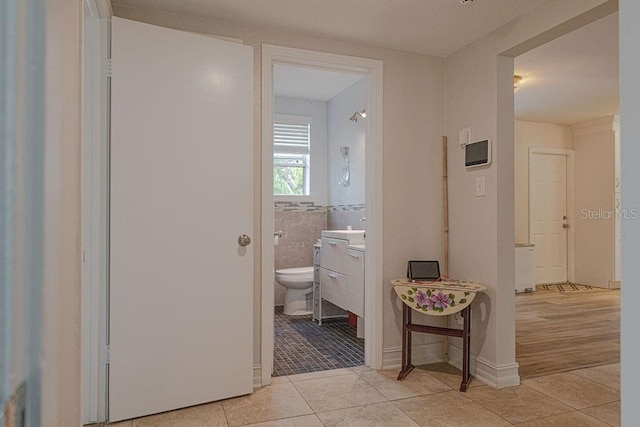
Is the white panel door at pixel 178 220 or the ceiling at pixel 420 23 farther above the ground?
the ceiling at pixel 420 23

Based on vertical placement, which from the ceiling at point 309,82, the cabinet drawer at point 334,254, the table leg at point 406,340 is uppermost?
the ceiling at point 309,82

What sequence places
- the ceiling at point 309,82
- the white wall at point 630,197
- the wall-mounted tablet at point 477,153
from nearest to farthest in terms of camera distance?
the white wall at point 630,197, the wall-mounted tablet at point 477,153, the ceiling at point 309,82

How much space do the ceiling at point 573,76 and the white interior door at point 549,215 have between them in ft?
2.28

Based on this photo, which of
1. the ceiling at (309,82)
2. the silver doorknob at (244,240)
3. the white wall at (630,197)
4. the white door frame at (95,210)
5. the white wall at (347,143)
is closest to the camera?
the white wall at (630,197)

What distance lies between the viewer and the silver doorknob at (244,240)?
100 inches

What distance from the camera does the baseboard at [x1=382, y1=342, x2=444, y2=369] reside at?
3.06 m

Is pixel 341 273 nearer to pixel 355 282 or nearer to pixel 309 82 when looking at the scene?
pixel 355 282

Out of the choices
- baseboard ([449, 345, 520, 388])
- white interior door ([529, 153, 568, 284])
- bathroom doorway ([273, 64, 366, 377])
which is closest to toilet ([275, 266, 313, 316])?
bathroom doorway ([273, 64, 366, 377])

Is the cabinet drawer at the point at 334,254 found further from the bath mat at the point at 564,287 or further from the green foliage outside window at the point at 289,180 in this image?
the bath mat at the point at 564,287

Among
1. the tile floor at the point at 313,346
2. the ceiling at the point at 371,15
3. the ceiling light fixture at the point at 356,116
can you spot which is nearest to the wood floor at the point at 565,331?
the tile floor at the point at 313,346

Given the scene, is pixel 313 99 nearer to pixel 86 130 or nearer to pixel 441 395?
pixel 86 130

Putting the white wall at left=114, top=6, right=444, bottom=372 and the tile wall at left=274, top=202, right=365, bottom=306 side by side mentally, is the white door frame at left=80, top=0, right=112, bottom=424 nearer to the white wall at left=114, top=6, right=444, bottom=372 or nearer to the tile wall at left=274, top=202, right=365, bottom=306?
the white wall at left=114, top=6, right=444, bottom=372

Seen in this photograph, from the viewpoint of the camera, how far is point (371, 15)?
258cm

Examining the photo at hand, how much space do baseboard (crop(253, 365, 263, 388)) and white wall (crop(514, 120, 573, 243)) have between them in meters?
4.76
